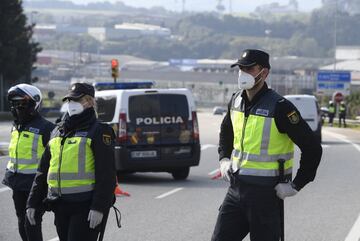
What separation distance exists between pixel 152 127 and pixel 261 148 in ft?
39.6

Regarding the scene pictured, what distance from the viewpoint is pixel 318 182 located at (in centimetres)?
1923

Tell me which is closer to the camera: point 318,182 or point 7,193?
point 7,193

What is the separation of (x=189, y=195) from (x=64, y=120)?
935 centimetres

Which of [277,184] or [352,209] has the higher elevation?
[277,184]

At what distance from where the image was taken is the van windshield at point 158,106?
18.8 metres

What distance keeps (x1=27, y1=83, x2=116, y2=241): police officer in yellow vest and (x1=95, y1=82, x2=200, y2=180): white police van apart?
1141 cm

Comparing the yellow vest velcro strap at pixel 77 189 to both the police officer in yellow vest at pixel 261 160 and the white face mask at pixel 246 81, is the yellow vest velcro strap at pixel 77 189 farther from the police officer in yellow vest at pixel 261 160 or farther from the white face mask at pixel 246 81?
the white face mask at pixel 246 81

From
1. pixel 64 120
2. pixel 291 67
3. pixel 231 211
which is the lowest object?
pixel 291 67

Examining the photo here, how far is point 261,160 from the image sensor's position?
22.9 feet

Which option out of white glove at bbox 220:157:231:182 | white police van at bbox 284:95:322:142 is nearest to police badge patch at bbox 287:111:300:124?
white glove at bbox 220:157:231:182

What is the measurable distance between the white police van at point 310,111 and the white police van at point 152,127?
610 inches

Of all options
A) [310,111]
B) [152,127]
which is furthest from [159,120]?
[310,111]

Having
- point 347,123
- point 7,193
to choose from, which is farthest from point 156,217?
point 347,123

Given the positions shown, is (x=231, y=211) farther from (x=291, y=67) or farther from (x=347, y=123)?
(x=291, y=67)
